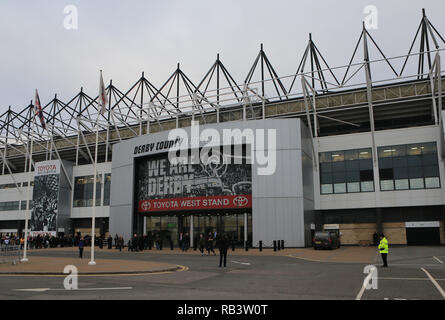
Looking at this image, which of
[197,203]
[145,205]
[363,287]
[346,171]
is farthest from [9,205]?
A: [363,287]

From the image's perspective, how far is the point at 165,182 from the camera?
4247cm

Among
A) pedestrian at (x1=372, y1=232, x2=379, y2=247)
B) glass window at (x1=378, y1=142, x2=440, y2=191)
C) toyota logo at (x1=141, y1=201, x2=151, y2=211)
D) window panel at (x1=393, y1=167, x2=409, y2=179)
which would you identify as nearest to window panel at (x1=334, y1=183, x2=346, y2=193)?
glass window at (x1=378, y1=142, x2=440, y2=191)

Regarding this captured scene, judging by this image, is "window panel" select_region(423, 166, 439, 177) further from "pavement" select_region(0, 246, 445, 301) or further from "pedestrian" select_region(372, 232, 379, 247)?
"pavement" select_region(0, 246, 445, 301)

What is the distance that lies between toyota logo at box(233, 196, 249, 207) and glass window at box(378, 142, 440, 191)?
46.2 ft

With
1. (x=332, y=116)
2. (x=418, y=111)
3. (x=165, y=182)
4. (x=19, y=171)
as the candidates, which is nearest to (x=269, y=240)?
(x=165, y=182)

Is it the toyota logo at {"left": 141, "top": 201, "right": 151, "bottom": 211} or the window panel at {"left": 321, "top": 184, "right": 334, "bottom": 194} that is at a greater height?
the window panel at {"left": 321, "top": 184, "right": 334, "bottom": 194}

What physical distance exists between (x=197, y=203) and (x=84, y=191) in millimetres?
25425

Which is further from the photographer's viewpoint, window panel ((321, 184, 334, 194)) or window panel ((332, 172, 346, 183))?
window panel ((321, 184, 334, 194))

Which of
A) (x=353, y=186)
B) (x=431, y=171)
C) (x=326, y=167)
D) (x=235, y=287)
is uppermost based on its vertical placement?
(x=326, y=167)

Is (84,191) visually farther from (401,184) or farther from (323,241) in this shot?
Result: (401,184)

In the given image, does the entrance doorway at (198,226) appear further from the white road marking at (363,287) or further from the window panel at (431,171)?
the white road marking at (363,287)

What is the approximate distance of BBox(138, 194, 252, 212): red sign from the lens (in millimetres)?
37594

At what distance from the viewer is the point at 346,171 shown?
135 ft

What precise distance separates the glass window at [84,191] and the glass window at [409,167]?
38.4m
